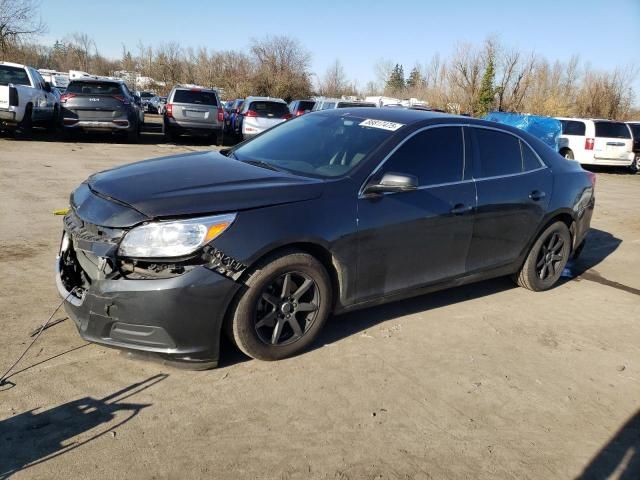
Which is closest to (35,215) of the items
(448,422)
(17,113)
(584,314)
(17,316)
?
(17,316)

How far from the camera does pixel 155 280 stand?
3.12 m

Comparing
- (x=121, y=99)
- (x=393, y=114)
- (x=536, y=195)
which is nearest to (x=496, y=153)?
(x=536, y=195)

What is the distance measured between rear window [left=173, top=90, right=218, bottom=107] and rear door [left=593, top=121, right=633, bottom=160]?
1350 centimetres

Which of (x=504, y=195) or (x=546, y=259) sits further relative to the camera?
(x=546, y=259)

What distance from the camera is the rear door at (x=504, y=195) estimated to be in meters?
4.59

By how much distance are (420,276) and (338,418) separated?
60.5 inches

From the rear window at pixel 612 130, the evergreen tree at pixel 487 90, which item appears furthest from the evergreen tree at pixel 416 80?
the rear window at pixel 612 130

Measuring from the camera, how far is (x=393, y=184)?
374cm

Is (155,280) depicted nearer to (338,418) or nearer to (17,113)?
(338,418)

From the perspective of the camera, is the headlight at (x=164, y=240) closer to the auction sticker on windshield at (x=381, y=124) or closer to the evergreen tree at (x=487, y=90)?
the auction sticker on windshield at (x=381, y=124)

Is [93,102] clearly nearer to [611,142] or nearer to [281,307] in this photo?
[281,307]

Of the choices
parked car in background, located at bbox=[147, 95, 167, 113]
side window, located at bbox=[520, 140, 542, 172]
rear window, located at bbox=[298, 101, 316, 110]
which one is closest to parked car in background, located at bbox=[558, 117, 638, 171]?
rear window, located at bbox=[298, 101, 316, 110]

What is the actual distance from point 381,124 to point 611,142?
18.4 metres

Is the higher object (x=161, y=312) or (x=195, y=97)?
(x=195, y=97)
